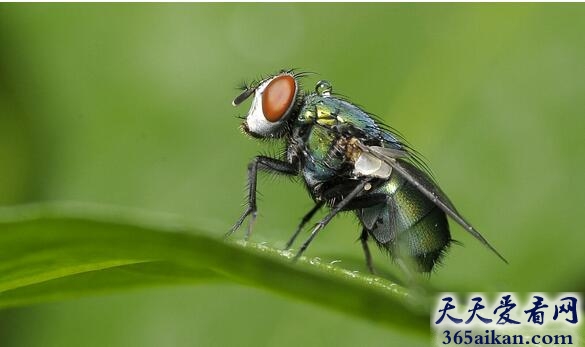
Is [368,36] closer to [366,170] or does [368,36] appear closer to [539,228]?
[539,228]

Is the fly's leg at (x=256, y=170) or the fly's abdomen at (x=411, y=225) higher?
the fly's leg at (x=256, y=170)

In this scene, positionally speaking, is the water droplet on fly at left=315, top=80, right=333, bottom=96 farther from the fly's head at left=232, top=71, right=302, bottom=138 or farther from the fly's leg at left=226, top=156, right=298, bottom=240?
the fly's leg at left=226, top=156, right=298, bottom=240

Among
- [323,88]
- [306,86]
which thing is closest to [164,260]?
[323,88]

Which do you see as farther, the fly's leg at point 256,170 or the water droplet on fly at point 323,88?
the water droplet on fly at point 323,88

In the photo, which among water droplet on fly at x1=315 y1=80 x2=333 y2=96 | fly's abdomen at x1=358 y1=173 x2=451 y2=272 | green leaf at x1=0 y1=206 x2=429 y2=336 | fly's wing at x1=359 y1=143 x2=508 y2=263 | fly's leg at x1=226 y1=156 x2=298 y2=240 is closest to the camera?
green leaf at x1=0 y1=206 x2=429 y2=336

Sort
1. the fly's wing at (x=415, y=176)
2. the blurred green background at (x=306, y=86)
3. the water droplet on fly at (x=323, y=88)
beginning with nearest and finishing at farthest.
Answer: the fly's wing at (x=415, y=176) < the water droplet on fly at (x=323, y=88) < the blurred green background at (x=306, y=86)

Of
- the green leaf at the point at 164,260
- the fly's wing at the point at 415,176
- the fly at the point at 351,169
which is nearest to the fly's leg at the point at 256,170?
the fly at the point at 351,169

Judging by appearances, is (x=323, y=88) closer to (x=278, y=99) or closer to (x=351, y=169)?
(x=278, y=99)

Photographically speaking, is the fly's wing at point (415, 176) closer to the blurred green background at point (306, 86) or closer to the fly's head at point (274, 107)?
the fly's head at point (274, 107)

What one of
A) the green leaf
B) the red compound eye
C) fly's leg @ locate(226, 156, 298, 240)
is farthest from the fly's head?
the green leaf
